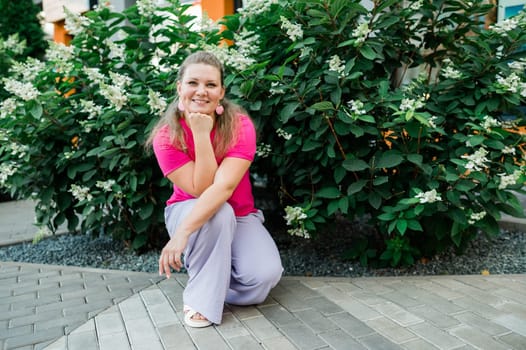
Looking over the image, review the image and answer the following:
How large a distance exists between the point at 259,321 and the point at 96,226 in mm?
2110

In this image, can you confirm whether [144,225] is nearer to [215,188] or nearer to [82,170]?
[82,170]

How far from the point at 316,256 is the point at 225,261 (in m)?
1.54

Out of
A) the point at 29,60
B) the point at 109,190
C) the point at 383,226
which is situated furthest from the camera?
the point at 29,60

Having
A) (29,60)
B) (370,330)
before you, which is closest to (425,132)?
(370,330)

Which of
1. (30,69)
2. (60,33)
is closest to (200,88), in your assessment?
(30,69)

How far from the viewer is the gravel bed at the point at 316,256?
11.1ft

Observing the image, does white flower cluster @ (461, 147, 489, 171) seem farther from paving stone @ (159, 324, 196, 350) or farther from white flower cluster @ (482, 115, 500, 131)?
paving stone @ (159, 324, 196, 350)

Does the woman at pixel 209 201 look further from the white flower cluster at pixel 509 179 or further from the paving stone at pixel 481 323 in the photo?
the white flower cluster at pixel 509 179

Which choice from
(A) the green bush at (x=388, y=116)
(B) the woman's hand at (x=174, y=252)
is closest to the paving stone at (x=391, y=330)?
(A) the green bush at (x=388, y=116)

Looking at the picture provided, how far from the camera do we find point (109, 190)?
355 cm

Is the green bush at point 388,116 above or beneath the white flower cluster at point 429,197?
above

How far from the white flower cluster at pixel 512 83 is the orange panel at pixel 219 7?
501cm

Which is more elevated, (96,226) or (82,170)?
(82,170)

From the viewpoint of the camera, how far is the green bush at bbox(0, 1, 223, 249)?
3.46 meters
